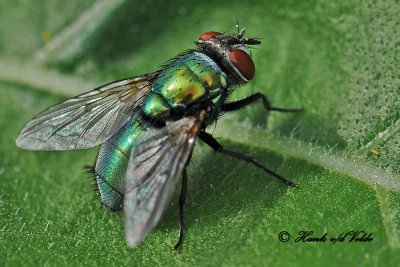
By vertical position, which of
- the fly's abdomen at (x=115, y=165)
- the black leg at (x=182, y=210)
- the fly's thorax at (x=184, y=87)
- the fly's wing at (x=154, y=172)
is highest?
the fly's thorax at (x=184, y=87)

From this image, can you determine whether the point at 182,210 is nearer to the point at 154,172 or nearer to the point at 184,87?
the point at 154,172

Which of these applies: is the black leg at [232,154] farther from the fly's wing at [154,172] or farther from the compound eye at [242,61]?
the compound eye at [242,61]

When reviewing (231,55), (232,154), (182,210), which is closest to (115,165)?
(182,210)

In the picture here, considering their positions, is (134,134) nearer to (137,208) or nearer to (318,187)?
(137,208)

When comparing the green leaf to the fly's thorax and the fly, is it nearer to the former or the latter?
the fly

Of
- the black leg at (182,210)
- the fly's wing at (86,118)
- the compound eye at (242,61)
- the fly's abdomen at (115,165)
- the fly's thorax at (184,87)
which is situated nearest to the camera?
the black leg at (182,210)

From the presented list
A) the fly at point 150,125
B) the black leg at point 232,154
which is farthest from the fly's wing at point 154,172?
the black leg at point 232,154

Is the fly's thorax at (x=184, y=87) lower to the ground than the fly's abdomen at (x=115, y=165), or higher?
higher
